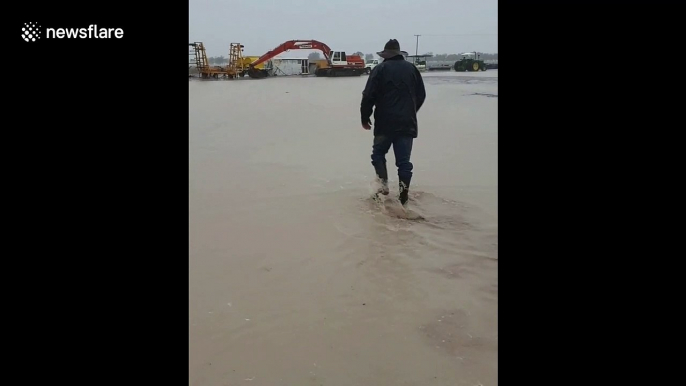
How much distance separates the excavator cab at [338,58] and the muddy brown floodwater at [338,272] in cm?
2368

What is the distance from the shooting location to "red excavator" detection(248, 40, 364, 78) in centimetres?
3004

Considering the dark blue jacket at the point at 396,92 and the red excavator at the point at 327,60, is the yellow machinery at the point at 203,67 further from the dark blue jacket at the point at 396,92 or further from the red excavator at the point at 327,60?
the dark blue jacket at the point at 396,92

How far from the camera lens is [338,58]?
30.6 m

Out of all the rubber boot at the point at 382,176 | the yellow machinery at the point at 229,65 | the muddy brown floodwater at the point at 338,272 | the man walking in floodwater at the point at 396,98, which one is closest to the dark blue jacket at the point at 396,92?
the man walking in floodwater at the point at 396,98

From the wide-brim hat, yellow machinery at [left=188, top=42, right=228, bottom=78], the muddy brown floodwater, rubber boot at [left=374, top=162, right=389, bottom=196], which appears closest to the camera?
the muddy brown floodwater

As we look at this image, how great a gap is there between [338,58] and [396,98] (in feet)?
87.6

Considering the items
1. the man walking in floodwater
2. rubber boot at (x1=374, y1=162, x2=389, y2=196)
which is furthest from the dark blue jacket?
rubber boot at (x1=374, y1=162, x2=389, y2=196)

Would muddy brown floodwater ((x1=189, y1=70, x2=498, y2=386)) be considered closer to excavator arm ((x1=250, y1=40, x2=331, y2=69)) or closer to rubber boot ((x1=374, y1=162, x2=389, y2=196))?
rubber boot ((x1=374, y1=162, x2=389, y2=196))

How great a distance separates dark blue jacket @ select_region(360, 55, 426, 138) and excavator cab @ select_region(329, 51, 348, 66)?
26441 millimetres

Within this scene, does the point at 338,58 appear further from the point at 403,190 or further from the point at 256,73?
the point at 403,190

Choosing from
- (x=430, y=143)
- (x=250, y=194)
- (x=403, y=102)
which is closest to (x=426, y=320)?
(x=403, y=102)

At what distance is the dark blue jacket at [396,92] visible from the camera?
189 inches

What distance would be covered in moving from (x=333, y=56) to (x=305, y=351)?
29.2 meters

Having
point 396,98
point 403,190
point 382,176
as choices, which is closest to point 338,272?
point 403,190
